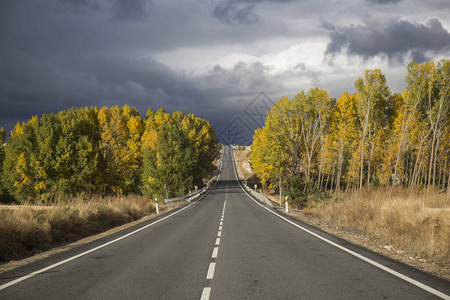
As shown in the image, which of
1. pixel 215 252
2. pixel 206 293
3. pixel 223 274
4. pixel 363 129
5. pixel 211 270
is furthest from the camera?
pixel 363 129

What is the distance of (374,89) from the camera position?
3525 cm

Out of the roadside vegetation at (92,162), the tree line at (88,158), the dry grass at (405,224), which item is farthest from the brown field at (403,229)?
the tree line at (88,158)

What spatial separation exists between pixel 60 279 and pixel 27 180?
38040mm

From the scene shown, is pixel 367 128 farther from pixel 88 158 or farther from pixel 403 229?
pixel 88 158

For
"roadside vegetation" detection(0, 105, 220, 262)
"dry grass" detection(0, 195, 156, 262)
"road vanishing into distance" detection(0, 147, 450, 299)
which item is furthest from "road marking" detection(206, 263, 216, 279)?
"roadside vegetation" detection(0, 105, 220, 262)

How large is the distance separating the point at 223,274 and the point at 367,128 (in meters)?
37.5

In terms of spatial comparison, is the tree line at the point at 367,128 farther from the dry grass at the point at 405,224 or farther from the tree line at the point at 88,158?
the dry grass at the point at 405,224

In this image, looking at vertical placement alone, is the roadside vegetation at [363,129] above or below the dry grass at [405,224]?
above

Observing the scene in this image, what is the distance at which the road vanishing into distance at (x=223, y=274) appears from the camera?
4.80 m

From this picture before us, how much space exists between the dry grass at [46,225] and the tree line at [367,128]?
20.6 metres

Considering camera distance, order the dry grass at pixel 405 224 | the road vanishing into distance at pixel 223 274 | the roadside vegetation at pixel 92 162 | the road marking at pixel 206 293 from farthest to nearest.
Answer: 1. the roadside vegetation at pixel 92 162
2. the dry grass at pixel 405 224
3. the road vanishing into distance at pixel 223 274
4. the road marking at pixel 206 293

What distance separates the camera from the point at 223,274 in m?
5.96

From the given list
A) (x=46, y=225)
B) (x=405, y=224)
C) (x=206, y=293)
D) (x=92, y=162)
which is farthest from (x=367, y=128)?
(x=206, y=293)

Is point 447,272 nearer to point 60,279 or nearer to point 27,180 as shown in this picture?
point 60,279
